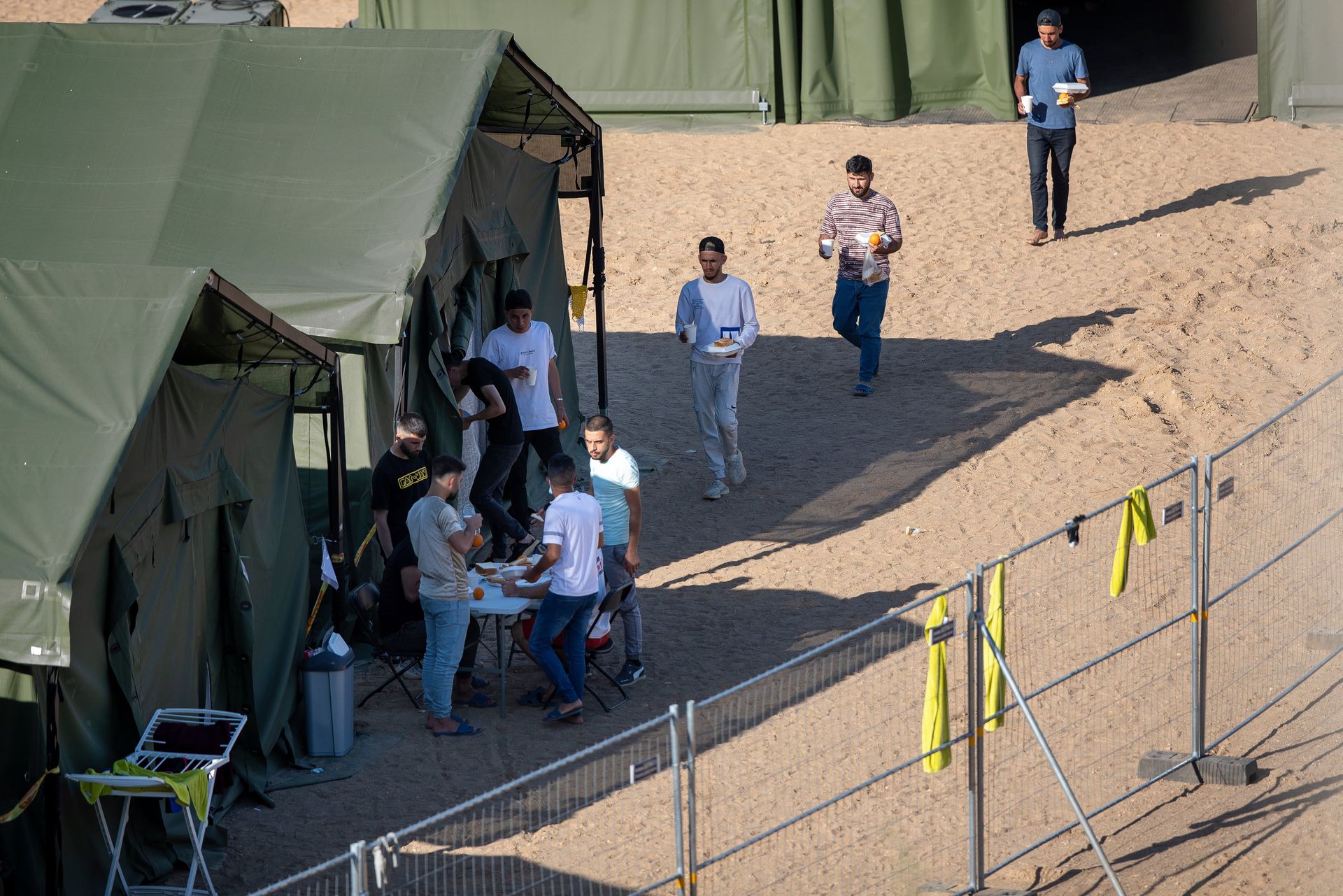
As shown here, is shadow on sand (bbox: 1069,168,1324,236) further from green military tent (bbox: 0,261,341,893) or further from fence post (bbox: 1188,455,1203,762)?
green military tent (bbox: 0,261,341,893)

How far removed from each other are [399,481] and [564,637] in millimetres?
1351

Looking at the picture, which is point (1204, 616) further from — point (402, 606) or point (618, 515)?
point (402, 606)

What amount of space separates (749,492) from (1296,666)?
4.50 m

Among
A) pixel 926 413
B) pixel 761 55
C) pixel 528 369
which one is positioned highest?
pixel 761 55

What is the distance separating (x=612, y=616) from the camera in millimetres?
8328

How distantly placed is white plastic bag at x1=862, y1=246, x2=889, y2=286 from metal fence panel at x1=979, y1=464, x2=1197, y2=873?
11.6 feet

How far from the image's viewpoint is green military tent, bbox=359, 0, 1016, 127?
63.2 feet

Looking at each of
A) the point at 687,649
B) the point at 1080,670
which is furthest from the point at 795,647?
the point at 1080,670

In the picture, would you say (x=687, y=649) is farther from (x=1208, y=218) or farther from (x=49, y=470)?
(x=1208, y=218)

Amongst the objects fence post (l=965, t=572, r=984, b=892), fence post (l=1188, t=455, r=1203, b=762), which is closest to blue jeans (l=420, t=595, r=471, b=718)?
fence post (l=965, t=572, r=984, b=892)

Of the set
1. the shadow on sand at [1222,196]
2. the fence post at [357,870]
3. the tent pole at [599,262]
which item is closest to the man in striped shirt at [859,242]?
the tent pole at [599,262]

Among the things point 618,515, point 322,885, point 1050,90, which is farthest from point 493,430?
point 1050,90

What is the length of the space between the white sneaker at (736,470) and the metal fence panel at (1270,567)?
11.6ft

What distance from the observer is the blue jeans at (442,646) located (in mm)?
7734
